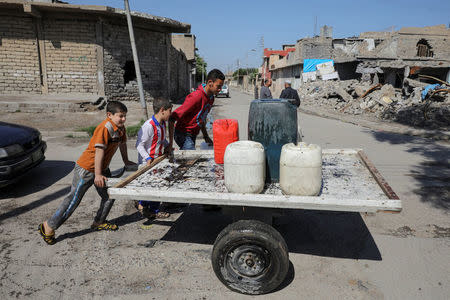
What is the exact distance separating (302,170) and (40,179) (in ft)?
16.0

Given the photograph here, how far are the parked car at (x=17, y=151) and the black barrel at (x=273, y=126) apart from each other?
12.2 ft

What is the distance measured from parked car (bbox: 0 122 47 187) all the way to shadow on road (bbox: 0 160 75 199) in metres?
0.34

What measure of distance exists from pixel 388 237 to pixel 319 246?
2.71 feet

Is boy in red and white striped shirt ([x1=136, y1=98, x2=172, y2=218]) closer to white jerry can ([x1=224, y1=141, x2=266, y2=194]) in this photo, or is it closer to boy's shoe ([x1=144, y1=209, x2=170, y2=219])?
boy's shoe ([x1=144, y1=209, x2=170, y2=219])

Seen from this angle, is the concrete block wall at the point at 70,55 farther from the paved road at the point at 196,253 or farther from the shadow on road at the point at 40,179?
the paved road at the point at 196,253

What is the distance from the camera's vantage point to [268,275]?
7.70ft

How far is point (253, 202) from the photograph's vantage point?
211cm

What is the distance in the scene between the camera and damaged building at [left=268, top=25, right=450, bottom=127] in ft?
45.7

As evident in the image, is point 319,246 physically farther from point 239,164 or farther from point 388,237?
point 239,164

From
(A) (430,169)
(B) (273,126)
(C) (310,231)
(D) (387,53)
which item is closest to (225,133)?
(B) (273,126)

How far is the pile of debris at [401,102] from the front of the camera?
40.6ft

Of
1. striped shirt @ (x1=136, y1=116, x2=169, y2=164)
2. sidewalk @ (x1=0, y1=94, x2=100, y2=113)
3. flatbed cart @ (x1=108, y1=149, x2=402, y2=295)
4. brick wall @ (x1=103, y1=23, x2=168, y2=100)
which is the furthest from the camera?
brick wall @ (x1=103, y1=23, x2=168, y2=100)

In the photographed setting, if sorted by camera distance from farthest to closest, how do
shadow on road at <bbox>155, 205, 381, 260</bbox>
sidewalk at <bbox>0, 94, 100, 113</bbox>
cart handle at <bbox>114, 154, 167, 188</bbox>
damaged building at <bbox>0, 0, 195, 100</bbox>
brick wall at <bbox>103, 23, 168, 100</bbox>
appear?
brick wall at <bbox>103, 23, 168, 100</bbox> → damaged building at <bbox>0, 0, 195, 100</bbox> → sidewalk at <bbox>0, 94, 100, 113</bbox> → shadow on road at <bbox>155, 205, 381, 260</bbox> → cart handle at <bbox>114, 154, 167, 188</bbox>

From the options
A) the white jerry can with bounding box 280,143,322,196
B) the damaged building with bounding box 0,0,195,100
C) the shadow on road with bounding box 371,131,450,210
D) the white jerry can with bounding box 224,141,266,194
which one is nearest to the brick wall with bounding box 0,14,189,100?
the damaged building with bounding box 0,0,195,100
